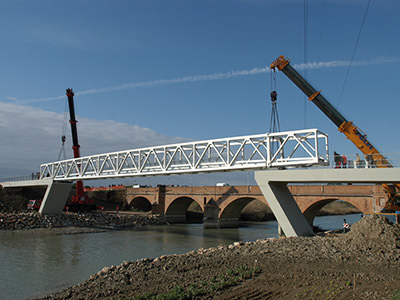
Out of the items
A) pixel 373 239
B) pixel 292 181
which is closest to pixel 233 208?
pixel 292 181

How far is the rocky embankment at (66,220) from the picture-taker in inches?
1430

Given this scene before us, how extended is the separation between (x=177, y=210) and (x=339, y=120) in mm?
36071

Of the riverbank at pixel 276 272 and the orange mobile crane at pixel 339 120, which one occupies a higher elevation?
the orange mobile crane at pixel 339 120

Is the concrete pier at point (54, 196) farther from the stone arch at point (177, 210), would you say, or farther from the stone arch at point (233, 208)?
the stone arch at point (233, 208)

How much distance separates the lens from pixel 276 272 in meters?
12.1

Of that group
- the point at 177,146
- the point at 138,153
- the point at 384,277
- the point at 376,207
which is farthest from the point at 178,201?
the point at 384,277

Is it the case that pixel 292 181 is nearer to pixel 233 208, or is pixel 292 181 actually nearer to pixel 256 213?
pixel 233 208

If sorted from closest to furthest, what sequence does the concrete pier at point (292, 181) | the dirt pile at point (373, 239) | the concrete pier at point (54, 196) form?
the dirt pile at point (373, 239) → the concrete pier at point (292, 181) → the concrete pier at point (54, 196)

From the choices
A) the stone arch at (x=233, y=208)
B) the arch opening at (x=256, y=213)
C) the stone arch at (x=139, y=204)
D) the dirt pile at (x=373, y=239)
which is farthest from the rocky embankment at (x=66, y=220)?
the dirt pile at (x=373, y=239)

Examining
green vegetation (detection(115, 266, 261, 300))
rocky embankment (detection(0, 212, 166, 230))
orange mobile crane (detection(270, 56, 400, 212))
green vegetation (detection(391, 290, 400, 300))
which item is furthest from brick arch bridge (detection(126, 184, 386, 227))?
green vegetation (detection(391, 290, 400, 300))

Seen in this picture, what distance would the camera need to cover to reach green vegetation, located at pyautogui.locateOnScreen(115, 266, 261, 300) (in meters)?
9.89

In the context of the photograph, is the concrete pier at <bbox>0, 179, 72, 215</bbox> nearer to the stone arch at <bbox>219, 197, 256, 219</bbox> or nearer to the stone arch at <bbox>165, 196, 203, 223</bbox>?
the stone arch at <bbox>165, 196, 203, 223</bbox>

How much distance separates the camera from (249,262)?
13.8 meters

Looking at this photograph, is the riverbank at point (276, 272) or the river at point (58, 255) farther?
the river at point (58, 255)
